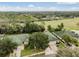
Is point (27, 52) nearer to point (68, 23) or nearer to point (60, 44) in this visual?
point (60, 44)

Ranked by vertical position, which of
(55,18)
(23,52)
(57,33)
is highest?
(55,18)

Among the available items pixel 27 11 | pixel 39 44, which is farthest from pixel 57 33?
pixel 27 11

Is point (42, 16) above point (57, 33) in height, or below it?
above

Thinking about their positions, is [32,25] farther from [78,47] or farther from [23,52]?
[78,47]

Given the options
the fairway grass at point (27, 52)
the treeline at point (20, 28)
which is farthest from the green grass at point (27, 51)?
the treeline at point (20, 28)

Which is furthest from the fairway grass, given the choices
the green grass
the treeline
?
the treeline
